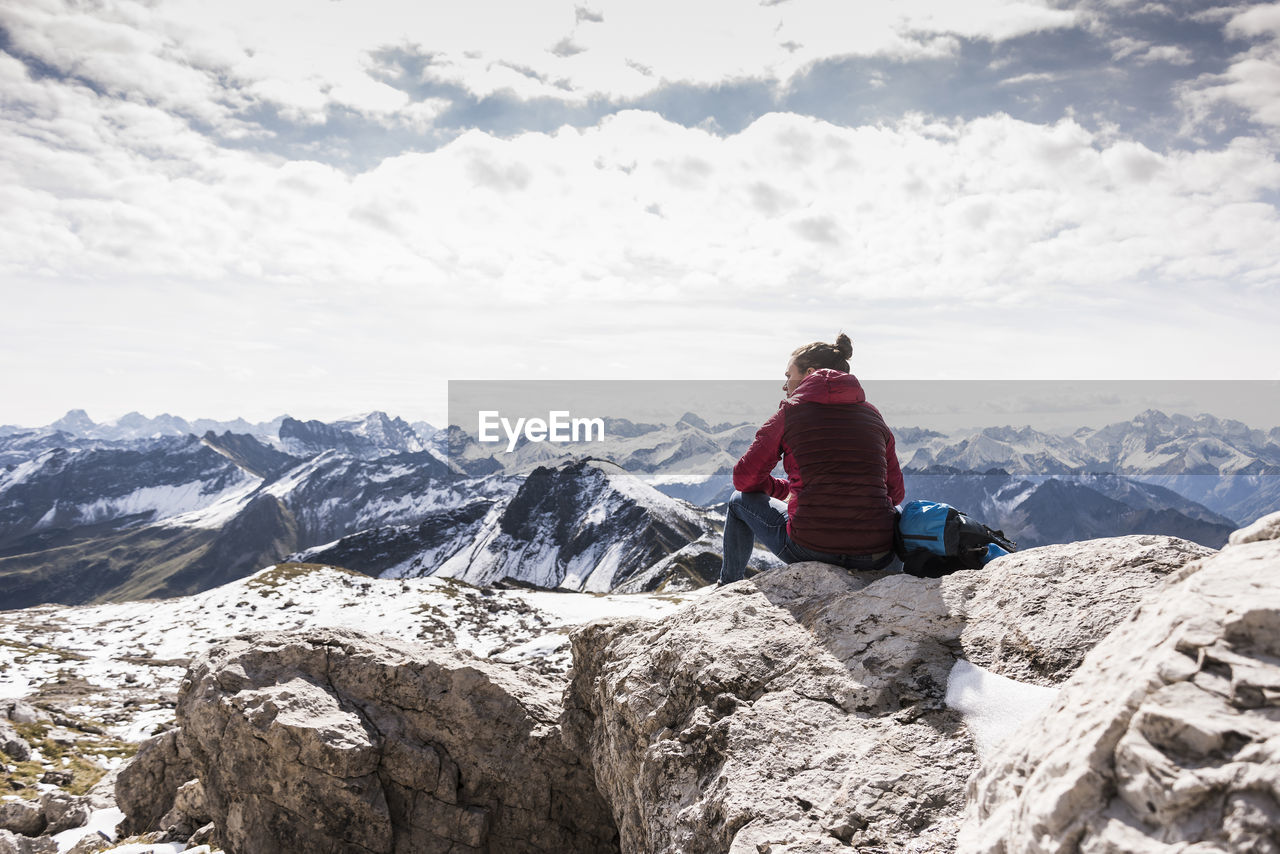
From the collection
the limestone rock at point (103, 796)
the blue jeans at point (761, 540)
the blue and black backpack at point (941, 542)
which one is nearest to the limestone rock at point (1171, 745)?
the blue and black backpack at point (941, 542)

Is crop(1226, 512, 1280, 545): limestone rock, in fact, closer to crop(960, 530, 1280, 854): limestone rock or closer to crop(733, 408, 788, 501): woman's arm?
crop(960, 530, 1280, 854): limestone rock

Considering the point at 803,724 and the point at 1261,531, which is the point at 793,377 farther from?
the point at 1261,531

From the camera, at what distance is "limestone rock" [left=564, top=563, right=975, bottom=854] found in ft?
21.8

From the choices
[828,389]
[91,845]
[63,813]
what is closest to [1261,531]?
[828,389]

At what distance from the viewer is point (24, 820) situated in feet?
66.2

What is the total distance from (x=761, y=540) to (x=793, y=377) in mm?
2794

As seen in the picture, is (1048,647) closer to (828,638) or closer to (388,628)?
(828,638)

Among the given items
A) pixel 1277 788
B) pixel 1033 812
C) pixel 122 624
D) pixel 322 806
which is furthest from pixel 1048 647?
pixel 122 624

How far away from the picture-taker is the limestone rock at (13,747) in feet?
127

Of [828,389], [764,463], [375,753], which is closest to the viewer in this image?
[828,389]

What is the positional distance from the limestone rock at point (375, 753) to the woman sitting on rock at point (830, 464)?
6292mm

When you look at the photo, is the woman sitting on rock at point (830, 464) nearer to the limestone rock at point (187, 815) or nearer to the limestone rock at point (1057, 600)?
the limestone rock at point (1057, 600)

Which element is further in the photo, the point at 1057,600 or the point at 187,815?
the point at 187,815

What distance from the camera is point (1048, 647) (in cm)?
727
